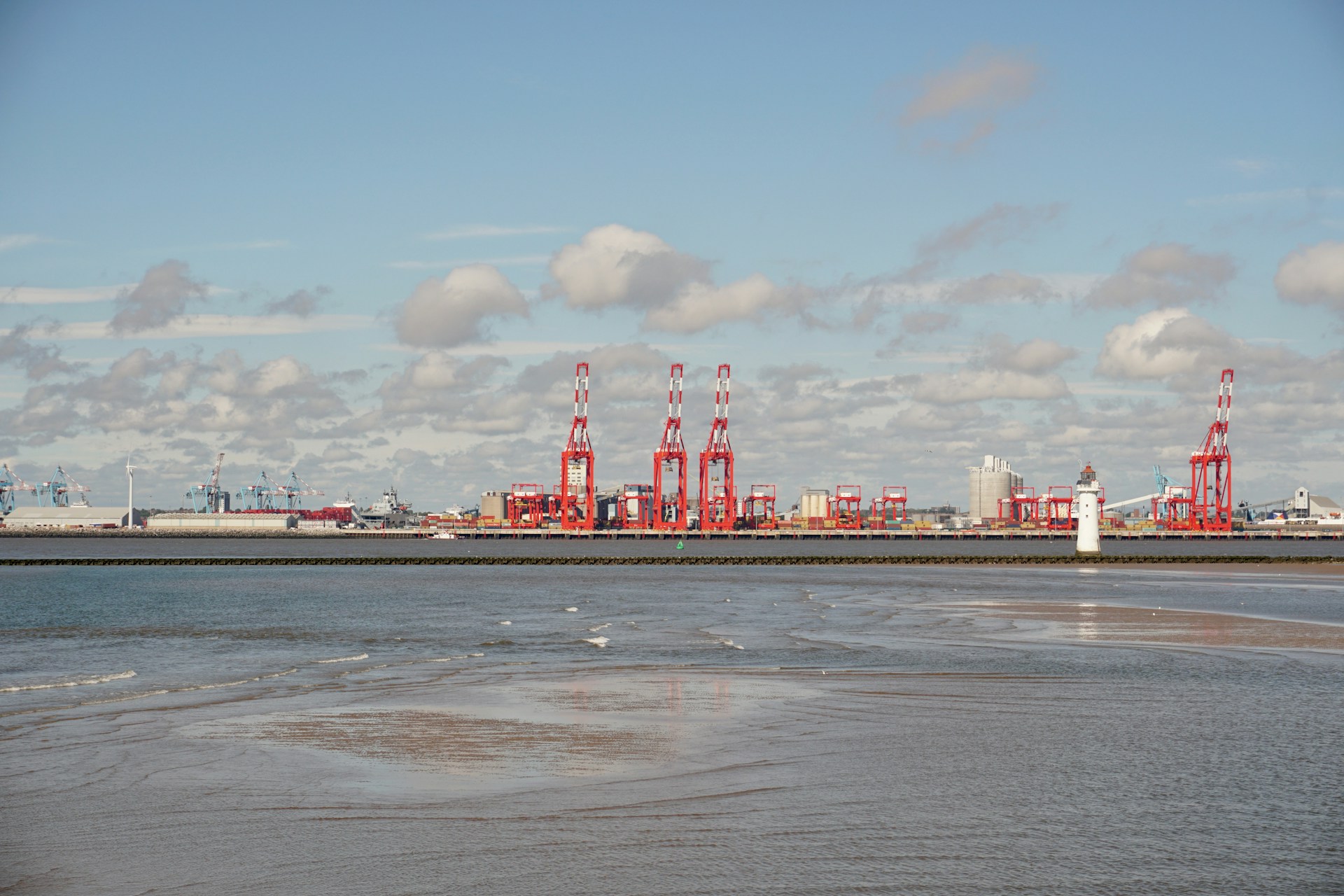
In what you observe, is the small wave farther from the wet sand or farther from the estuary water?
the wet sand

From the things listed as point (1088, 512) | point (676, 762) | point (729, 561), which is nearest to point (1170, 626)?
point (676, 762)

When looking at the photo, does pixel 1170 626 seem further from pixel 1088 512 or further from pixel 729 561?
pixel 729 561

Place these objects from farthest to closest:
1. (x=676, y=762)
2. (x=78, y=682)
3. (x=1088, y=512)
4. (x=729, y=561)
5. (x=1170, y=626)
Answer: (x=729, y=561)
(x=1088, y=512)
(x=1170, y=626)
(x=78, y=682)
(x=676, y=762)

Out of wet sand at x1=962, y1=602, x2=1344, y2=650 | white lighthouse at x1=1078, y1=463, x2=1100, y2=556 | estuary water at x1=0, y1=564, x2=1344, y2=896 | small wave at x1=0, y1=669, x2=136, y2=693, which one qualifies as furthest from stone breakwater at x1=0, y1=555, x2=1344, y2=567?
small wave at x1=0, y1=669, x2=136, y2=693

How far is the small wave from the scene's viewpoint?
81.4 ft

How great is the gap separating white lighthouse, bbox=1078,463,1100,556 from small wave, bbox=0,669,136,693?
80.6 meters

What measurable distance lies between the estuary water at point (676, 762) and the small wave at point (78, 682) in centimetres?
13

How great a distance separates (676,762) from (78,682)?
53.2 ft

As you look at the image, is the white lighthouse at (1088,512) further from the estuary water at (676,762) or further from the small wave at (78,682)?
the small wave at (78,682)

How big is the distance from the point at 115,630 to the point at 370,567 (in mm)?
68343

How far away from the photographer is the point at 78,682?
2594 centimetres

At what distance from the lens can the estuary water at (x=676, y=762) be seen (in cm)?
1140

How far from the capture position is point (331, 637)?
38156 millimetres

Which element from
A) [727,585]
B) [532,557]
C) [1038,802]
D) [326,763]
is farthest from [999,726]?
[532,557]
